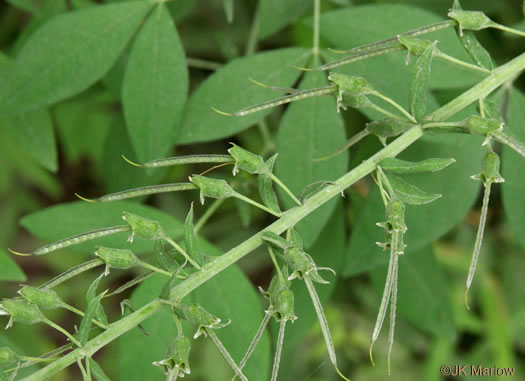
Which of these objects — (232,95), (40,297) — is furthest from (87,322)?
(232,95)

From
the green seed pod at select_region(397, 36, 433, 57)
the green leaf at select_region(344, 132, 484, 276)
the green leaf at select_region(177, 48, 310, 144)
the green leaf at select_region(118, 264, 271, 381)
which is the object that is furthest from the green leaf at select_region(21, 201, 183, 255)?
the green seed pod at select_region(397, 36, 433, 57)

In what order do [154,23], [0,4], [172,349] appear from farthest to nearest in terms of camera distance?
[0,4], [154,23], [172,349]

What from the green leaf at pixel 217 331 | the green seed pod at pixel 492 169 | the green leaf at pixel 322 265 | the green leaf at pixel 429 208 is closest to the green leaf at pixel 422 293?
the green leaf at pixel 322 265

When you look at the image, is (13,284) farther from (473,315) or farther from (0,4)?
(473,315)

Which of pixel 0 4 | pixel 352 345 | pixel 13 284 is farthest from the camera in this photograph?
pixel 13 284

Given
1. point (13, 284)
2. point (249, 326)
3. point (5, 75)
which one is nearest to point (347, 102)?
point (249, 326)

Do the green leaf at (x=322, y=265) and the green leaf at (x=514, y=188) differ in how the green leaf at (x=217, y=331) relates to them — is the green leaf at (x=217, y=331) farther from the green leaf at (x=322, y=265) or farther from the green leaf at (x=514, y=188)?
the green leaf at (x=514, y=188)

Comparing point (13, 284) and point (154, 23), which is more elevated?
point (154, 23)
